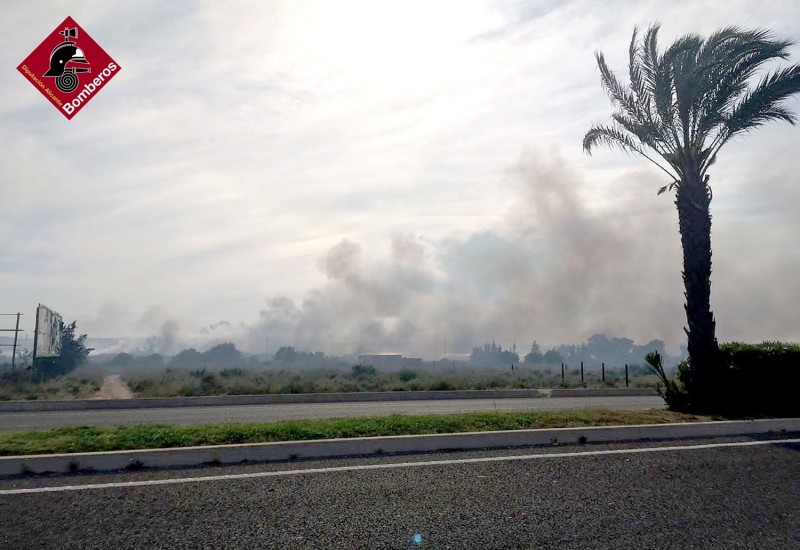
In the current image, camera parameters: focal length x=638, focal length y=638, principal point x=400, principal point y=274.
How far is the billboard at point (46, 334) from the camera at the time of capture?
2850 cm

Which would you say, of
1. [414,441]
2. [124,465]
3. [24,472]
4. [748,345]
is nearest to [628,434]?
[414,441]

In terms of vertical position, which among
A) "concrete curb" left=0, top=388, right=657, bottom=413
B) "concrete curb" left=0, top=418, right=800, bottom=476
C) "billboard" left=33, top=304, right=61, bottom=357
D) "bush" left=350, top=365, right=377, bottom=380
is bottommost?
"concrete curb" left=0, top=418, right=800, bottom=476

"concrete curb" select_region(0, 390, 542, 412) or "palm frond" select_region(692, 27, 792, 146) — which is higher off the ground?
"palm frond" select_region(692, 27, 792, 146)

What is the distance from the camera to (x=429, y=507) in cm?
622

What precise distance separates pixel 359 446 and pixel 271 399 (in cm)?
1431

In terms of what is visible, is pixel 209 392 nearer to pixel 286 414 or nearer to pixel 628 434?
pixel 286 414

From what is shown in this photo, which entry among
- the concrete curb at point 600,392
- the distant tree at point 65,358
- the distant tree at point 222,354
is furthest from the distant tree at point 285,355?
the concrete curb at point 600,392

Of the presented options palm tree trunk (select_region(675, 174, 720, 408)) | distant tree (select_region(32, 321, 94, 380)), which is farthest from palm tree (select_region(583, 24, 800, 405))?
distant tree (select_region(32, 321, 94, 380))

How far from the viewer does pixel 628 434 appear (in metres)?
9.95

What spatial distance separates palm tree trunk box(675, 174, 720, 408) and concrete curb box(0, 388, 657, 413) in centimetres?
1114

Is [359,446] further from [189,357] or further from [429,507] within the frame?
[189,357]

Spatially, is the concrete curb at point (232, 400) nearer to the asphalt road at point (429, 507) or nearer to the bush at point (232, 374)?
the bush at point (232, 374)

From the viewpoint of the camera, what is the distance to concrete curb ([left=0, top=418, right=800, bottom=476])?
763cm

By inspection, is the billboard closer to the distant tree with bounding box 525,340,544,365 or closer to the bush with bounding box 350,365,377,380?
the bush with bounding box 350,365,377,380
